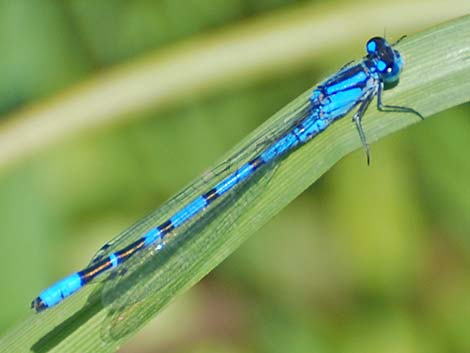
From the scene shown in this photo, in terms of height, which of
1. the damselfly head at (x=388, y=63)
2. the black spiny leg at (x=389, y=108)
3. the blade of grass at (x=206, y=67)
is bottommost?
the black spiny leg at (x=389, y=108)

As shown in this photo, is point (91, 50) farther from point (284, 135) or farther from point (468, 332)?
point (468, 332)

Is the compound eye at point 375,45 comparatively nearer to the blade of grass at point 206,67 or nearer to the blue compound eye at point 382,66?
the blue compound eye at point 382,66

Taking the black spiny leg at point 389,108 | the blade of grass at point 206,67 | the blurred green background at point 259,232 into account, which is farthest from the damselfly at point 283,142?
the blurred green background at point 259,232

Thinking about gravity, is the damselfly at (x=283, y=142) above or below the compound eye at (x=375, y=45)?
below

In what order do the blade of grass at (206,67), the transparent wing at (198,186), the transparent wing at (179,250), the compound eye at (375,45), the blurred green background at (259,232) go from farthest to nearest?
the blurred green background at (259,232) → the blade of grass at (206,67) → the compound eye at (375,45) → the transparent wing at (198,186) → the transparent wing at (179,250)

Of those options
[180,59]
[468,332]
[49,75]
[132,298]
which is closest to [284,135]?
[132,298]

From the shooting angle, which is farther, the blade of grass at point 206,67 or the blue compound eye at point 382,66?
the blade of grass at point 206,67
